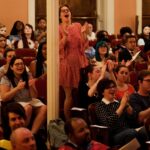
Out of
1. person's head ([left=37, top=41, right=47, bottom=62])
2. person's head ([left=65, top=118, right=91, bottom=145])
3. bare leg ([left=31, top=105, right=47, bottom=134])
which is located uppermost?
person's head ([left=37, top=41, right=47, bottom=62])

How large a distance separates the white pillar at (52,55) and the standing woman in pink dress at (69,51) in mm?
555

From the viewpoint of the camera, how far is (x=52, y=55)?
430 cm

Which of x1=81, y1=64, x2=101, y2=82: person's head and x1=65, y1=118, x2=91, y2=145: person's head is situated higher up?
x1=81, y1=64, x2=101, y2=82: person's head

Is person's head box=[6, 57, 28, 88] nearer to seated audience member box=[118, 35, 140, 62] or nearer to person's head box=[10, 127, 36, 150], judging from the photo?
person's head box=[10, 127, 36, 150]

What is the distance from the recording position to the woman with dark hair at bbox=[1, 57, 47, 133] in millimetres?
4578

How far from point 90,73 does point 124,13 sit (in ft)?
19.0

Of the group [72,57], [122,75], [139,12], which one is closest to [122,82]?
[122,75]

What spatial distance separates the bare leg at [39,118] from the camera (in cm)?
455

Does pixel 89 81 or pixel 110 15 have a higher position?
pixel 110 15

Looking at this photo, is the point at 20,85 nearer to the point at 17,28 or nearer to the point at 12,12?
the point at 17,28

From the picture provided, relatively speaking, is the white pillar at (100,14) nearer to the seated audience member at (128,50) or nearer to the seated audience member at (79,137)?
the seated audience member at (128,50)

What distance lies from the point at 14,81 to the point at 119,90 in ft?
3.44

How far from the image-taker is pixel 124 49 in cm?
687

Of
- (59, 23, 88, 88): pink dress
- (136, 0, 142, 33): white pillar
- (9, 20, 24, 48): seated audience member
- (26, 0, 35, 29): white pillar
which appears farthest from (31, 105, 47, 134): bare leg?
(136, 0, 142, 33): white pillar
